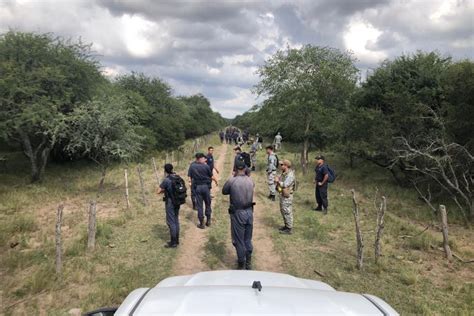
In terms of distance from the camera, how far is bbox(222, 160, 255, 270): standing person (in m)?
7.81

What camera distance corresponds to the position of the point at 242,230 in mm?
7949

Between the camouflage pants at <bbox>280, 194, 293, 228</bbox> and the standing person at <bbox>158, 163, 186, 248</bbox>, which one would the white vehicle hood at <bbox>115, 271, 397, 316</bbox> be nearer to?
the standing person at <bbox>158, 163, 186, 248</bbox>

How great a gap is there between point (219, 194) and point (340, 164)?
1543 cm

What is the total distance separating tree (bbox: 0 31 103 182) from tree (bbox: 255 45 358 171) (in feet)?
34.7

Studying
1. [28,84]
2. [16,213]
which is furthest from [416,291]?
[28,84]

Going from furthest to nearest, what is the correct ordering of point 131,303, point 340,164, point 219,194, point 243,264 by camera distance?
point 340,164, point 219,194, point 243,264, point 131,303

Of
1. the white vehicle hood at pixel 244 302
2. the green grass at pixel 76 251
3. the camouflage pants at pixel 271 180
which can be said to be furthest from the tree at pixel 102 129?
the white vehicle hood at pixel 244 302

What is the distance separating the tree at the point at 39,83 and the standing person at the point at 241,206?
12107 mm

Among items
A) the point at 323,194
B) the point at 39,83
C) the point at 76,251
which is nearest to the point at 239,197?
the point at 76,251

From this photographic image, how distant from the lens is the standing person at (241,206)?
7812mm

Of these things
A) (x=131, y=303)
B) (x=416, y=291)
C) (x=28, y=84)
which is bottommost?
(x=416, y=291)

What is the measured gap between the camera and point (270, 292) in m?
2.70

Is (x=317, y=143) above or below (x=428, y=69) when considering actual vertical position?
below

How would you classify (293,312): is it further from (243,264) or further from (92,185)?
(92,185)
